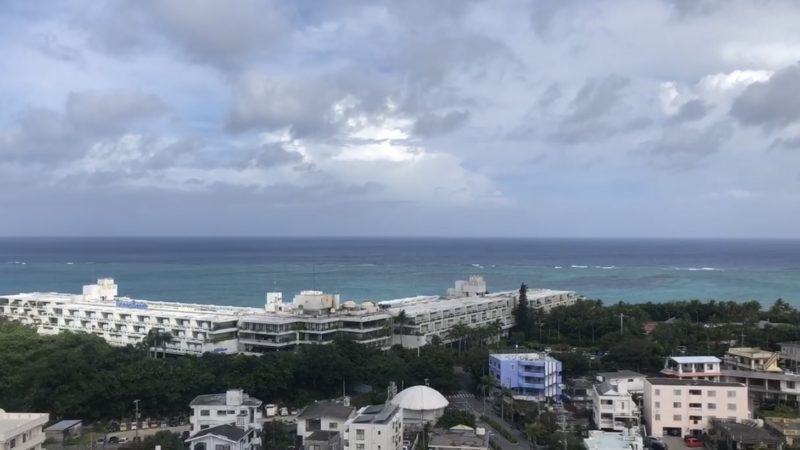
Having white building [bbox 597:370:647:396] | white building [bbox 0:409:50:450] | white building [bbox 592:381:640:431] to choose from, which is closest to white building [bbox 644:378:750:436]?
white building [bbox 592:381:640:431]

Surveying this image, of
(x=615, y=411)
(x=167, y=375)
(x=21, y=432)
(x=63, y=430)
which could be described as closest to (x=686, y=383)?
(x=615, y=411)

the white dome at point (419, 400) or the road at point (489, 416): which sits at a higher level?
the white dome at point (419, 400)

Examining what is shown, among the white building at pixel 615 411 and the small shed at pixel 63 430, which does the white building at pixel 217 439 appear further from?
the white building at pixel 615 411

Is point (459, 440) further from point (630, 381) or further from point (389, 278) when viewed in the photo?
point (389, 278)

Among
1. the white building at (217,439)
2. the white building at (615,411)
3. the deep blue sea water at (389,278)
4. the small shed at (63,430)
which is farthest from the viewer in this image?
the deep blue sea water at (389,278)

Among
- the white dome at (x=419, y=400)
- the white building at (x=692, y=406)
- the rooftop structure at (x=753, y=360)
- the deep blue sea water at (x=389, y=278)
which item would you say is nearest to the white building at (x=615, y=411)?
the white building at (x=692, y=406)

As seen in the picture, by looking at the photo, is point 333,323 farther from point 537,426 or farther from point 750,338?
point 750,338
